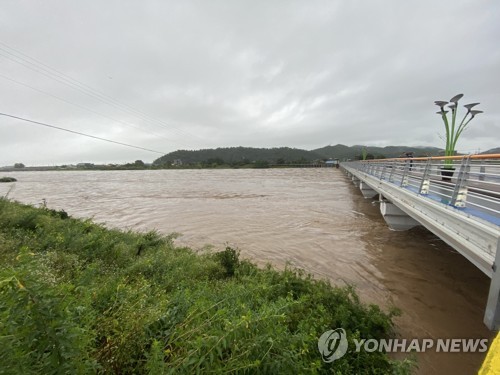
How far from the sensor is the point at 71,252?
21.1ft

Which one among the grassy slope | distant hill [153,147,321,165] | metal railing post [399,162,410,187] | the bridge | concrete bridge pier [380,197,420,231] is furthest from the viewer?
distant hill [153,147,321,165]

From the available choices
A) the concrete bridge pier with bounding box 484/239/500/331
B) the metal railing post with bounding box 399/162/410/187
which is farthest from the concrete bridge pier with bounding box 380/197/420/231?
the concrete bridge pier with bounding box 484/239/500/331

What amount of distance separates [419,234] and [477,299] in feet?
16.4

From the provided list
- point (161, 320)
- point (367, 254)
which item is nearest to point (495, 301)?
point (161, 320)

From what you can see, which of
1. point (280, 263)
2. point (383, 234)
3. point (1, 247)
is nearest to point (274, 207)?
point (383, 234)

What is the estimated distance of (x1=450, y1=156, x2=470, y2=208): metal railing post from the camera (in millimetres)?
5246

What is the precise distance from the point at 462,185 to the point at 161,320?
611 cm

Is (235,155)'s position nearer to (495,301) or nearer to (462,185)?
(462,185)

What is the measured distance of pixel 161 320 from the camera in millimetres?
2957

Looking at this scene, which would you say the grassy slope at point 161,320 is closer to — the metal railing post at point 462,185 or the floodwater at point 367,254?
the floodwater at point 367,254

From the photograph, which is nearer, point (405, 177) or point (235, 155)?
point (405, 177)

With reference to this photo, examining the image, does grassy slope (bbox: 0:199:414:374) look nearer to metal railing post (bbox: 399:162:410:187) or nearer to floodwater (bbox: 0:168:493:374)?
floodwater (bbox: 0:168:493:374)

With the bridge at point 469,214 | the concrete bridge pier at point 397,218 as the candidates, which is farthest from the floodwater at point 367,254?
the bridge at point 469,214

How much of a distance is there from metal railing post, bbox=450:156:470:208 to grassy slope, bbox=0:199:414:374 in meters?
2.99
